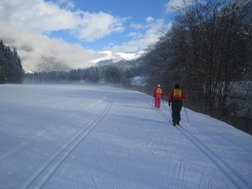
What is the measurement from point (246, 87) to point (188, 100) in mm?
4967

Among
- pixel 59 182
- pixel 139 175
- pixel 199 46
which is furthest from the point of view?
pixel 199 46

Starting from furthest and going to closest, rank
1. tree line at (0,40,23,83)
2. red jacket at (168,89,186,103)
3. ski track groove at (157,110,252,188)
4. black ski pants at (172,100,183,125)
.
→ tree line at (0,40,23,83)
red jacket at (168,89,186,103)
black ski pants at (172,100,183,125)
ski track groove at (157,110,252,188)

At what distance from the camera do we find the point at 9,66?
55844 millimetres

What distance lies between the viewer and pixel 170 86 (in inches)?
797

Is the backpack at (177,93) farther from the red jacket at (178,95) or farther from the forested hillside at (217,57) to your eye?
the forested hillside at (217,57)

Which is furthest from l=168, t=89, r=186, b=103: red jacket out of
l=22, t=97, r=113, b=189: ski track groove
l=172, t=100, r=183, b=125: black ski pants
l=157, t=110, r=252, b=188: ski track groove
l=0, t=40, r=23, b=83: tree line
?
l=0, t=40, r=23, b=83: tree line

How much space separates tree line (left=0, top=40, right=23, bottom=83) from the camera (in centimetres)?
5066

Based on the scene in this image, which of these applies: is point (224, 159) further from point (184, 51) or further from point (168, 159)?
point (184, 51)

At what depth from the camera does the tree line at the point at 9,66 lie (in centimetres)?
5066

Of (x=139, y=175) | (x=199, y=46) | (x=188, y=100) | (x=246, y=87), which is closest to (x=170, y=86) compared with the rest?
(x=188, y=100)

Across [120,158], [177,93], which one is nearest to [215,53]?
[177,93]

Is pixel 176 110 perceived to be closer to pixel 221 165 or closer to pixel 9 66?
pixel 221 165

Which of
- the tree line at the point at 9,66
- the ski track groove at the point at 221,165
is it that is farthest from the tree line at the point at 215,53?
the tree line at the point at 9,66

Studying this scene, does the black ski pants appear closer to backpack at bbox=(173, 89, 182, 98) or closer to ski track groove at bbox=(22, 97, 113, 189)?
backpack at bbox=(173, 89, 182, 98)
